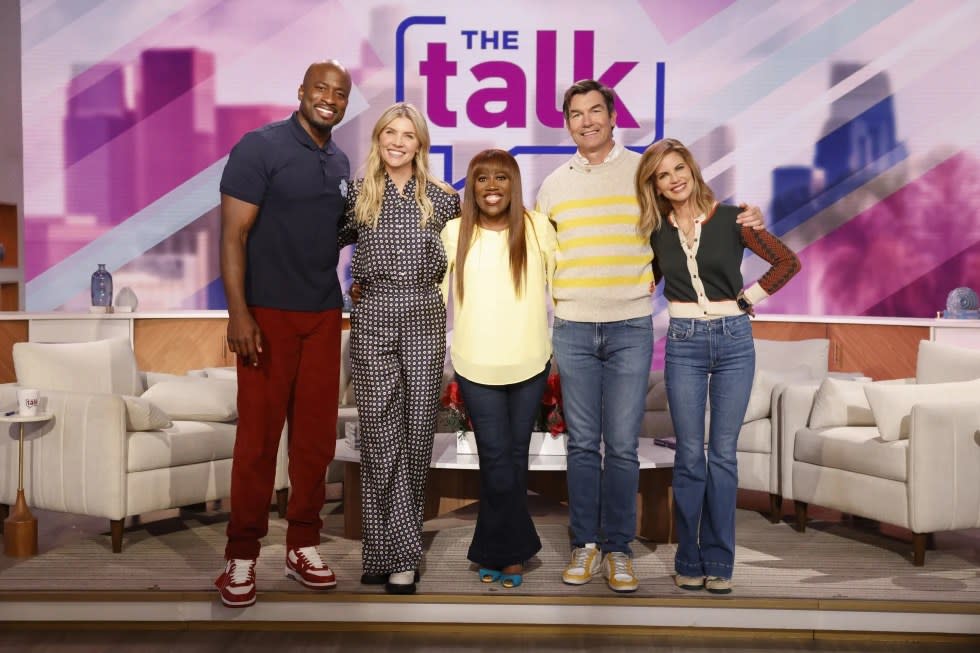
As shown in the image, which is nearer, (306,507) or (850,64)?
(306,507)

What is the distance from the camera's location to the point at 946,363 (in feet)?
16.2

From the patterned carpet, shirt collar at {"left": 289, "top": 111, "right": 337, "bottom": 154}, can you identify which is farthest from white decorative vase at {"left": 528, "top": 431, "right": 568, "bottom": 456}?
shirt collar at {"left": 289, "top": 111, "right": 337, "bottom": 154}

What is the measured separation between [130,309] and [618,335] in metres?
4.74

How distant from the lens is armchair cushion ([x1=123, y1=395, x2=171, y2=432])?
4309mm

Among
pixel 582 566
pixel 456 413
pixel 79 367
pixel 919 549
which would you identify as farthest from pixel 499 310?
pixel 79 367

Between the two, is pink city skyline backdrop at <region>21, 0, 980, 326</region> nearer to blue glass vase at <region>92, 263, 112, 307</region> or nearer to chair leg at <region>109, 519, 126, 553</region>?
blue glass vase at <region>92, 263, 112, 307</region>

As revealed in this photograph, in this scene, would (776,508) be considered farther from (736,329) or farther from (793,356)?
(736,329)

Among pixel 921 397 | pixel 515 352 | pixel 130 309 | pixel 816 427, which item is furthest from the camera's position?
pixel 130 309

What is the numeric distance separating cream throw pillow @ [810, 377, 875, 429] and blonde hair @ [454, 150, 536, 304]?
2085mm

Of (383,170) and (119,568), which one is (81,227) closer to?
(119,568)

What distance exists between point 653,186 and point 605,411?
0.78m

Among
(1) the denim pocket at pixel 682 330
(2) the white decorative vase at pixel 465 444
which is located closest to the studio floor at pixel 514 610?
(2) the white decorative vase at pixel 465 444

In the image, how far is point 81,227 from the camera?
755 centimetres

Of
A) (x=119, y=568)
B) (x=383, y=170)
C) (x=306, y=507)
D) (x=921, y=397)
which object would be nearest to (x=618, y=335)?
(x=383, y=170)
